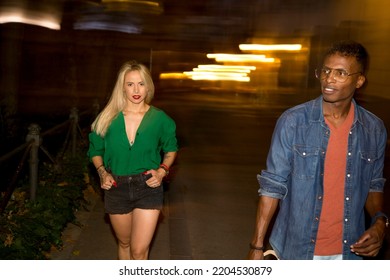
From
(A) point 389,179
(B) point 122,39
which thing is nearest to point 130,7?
(B) point 122,39

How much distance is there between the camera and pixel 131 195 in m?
4.07

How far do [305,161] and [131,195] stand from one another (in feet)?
5.45

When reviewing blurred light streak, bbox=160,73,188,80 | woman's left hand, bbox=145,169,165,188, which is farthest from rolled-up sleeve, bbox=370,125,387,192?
blurred light streak, bbox=160,73,188,80

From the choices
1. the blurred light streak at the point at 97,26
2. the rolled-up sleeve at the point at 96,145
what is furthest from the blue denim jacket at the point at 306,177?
the blurred light streak at the point at 97,26

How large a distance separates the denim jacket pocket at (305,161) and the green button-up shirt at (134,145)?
1527 millimetres

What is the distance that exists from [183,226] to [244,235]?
80 centimetres

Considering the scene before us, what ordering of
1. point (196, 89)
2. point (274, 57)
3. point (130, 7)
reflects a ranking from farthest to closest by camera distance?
point (196, 89) < point (274, 57) < point (130, 7)

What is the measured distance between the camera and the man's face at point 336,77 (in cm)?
289

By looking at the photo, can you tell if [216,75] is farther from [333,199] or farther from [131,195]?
[333,199]

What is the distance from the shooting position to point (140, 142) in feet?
13.4

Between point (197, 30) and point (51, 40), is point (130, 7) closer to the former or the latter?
point (51, 40)

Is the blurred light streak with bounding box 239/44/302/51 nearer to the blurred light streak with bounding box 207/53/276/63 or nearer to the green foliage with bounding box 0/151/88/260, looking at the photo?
the blurred light streak with bounding box 207/53/276/63

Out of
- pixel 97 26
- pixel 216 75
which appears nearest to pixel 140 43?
pixel 97 26

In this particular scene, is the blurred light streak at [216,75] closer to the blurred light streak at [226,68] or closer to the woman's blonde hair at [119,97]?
the blurred light streak at [226,68]
